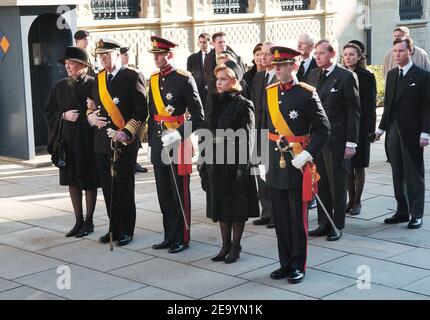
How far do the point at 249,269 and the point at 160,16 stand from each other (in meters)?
11.3

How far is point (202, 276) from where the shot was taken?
7.22 m

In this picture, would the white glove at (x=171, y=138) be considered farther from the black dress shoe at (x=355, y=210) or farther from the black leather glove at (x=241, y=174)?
the black dress shoe at (x=355, y=210)

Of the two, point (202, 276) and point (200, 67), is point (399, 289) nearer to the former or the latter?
point (202, 276)

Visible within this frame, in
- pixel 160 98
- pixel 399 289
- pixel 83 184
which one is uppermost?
pixel 160 98

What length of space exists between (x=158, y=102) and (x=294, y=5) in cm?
1391

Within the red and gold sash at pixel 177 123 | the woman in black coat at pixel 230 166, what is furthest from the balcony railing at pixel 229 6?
the woman in black coat at pixel 230 166

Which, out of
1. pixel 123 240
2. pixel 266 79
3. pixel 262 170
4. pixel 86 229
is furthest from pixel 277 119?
pixel 86 229

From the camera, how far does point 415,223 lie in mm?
8664

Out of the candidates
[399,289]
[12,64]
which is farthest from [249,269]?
[12,64]

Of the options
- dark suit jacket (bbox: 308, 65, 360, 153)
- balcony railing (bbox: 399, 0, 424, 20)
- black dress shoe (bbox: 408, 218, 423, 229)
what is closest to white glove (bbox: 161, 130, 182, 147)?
dark suit jacket (bbox: 308, 65, 360, 153)

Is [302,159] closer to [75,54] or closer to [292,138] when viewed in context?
[292,138]

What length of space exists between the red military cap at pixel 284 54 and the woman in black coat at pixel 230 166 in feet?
1.63

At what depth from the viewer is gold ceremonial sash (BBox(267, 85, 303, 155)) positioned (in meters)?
7.04

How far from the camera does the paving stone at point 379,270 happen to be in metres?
6.98
